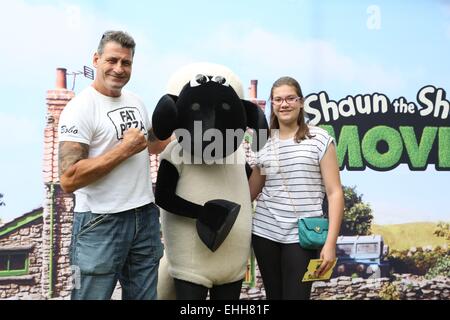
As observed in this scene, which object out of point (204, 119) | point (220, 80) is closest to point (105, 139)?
point (204, 119)

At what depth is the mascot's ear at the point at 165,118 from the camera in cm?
208

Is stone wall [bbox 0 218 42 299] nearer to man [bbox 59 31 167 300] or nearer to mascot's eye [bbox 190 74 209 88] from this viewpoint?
man [bbox 59 31 167 300]

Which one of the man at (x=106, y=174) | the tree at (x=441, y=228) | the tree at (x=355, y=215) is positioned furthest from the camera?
the tree at (x=441, y=228)

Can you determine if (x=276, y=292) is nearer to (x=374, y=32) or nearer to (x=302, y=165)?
(x=302, y=165)

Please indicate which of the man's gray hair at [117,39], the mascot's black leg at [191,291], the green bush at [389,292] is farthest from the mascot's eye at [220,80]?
the green bush at [389,292]

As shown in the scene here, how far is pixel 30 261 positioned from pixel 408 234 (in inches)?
111

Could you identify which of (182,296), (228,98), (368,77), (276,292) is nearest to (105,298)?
(182,296)

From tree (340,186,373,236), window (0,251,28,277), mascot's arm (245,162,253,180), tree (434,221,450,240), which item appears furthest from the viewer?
tree (434,221,450,240)

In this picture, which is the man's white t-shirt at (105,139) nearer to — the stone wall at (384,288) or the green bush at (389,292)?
the stone wall at (384,288)

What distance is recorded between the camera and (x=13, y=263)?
12.4ft

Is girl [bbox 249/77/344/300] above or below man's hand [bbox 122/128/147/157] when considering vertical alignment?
below

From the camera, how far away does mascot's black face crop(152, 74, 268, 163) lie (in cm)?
208

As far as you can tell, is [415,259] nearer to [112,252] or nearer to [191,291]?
[191,291]

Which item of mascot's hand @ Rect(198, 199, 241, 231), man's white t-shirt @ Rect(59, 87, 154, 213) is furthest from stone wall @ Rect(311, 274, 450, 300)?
man's white t-shirt @ Rect(59, 87, 154, 213)
